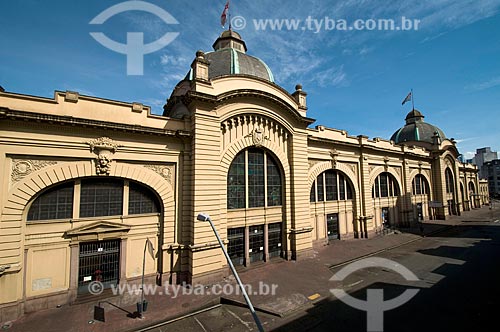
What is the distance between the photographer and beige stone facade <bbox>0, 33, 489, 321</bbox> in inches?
422

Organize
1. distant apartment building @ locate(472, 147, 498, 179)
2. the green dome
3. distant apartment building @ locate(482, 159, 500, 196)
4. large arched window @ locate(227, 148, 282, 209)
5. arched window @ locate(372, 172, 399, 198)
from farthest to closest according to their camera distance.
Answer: distant apartment building @ locate(472, 147, 498, 179) < distant apartment building @ locate(482, 159, 500, 196) < the green dome < arched window @ locate(372, 172, 399, 198) < large arched window @ locate(227, 148, 282, 209)

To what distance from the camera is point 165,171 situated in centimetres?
1420

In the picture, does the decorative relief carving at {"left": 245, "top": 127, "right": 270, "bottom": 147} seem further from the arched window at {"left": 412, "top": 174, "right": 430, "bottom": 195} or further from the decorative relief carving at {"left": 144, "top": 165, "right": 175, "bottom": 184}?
the arched window at {"left": 412, "top": 174, "right": 430, "bottom": 195}

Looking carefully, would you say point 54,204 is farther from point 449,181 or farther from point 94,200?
point 449,181

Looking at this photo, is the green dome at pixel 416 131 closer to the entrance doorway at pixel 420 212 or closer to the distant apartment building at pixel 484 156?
the entrance doorway at pixel 420 212

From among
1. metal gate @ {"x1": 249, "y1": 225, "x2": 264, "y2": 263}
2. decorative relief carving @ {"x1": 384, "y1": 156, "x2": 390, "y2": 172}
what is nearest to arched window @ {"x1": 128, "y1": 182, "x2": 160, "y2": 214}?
metal gate @ {"x1": 249, "y1": 225, "x2": 264, "y2": 263}

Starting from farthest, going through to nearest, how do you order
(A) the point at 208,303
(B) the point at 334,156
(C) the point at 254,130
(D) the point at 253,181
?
(B) the point at 334,156 → (D) the point at 253,181 → (C) the point at 254,130 → (A) the point at 208,303

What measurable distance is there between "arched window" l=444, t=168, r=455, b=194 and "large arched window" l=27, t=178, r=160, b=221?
48.5 meters

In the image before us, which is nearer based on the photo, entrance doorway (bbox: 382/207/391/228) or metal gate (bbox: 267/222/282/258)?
metal gate (bbox: 267/222/282/258)

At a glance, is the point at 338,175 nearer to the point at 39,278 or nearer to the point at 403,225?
the point at 403,225

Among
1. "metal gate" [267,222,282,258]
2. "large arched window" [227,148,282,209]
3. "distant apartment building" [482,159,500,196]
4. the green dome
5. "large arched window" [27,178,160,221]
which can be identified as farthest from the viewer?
"distant apartment building" [482,159,500,196]

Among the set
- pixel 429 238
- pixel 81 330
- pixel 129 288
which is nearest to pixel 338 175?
pixel 429 238

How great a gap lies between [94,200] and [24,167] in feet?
10.9

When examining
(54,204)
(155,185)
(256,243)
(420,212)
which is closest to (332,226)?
(256,243)
